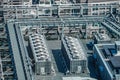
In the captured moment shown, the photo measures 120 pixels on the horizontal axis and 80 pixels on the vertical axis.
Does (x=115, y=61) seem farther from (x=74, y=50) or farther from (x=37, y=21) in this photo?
(x=37, y=21)

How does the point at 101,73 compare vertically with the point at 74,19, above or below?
below

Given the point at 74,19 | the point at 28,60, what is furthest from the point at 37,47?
the point at 74,19

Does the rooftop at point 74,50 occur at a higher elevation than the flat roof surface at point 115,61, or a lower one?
higher

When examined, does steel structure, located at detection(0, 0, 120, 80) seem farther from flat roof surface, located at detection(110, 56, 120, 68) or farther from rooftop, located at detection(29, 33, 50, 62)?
flat roof surface, located at detection(110, 56, 120, 68)

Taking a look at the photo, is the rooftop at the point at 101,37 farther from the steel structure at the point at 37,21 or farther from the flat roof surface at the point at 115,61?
the flat roof surface at the point at 115,61

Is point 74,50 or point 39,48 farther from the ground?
point 39,48

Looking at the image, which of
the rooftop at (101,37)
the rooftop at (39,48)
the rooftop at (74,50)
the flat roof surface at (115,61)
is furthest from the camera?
the rooftop at (101,37)

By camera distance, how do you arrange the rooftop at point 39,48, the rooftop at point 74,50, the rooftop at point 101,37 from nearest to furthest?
the rooftop at point 39,48 < the rooftop at point 74,50 < the rooftop at point 101,37

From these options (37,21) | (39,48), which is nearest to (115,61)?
(39,48)

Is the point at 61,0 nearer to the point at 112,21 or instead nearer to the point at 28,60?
the point at 112,21

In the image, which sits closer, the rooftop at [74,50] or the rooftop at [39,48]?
the rooftop at [39,48]

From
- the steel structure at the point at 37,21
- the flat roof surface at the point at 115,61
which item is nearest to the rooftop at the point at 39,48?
the steel structure at the point at 37,21
